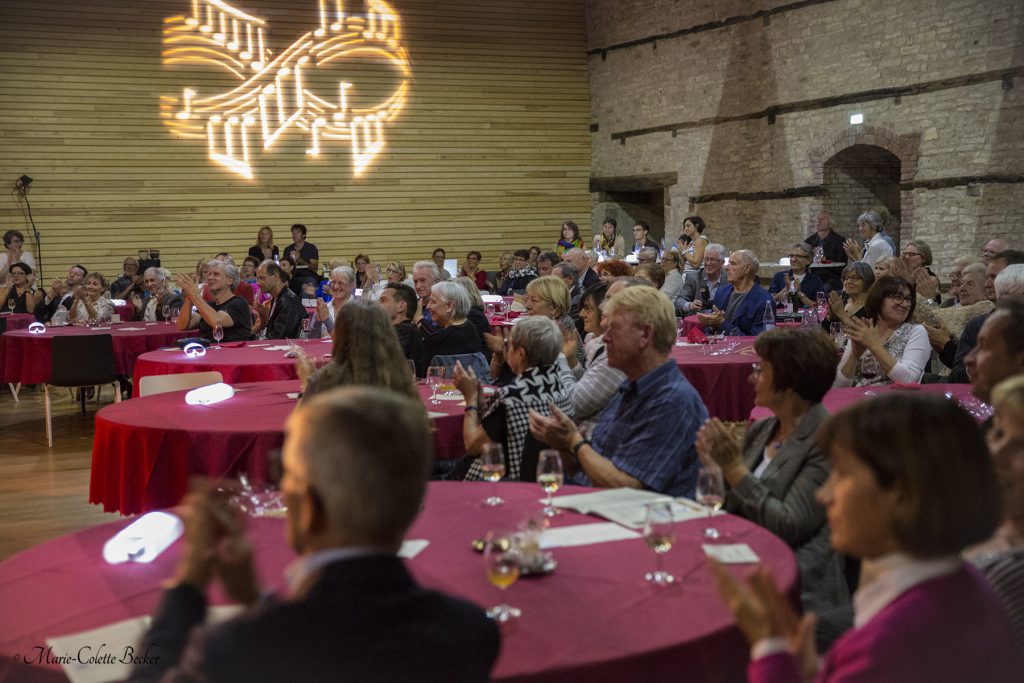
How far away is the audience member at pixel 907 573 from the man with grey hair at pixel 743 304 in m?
6.47

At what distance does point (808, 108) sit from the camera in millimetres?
14305

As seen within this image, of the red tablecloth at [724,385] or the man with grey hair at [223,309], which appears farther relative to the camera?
the man with grey hair at [223,309]

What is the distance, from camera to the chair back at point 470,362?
5.29 m

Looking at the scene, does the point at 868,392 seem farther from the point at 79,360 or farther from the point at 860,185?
the point at 860,185

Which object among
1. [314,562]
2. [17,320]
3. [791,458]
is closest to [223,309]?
[17,320]

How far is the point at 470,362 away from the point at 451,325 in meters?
0.51

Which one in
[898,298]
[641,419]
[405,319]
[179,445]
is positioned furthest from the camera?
[405,319]

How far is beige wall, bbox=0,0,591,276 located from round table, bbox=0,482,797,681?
1333cm

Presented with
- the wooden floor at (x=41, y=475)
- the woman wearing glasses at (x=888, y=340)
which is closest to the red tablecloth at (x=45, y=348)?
the wooden floor at (x=41, y=475)

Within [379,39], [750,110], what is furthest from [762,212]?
[379,39]

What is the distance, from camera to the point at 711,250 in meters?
10.3

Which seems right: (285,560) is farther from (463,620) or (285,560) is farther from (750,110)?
(750,110)

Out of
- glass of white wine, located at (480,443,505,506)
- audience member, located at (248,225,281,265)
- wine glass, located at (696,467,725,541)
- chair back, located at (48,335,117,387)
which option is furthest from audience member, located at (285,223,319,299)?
wine glass, located at (696,467,725,541)

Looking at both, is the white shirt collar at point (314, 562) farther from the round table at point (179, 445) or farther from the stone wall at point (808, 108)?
the stone wall at point (808, 108)
